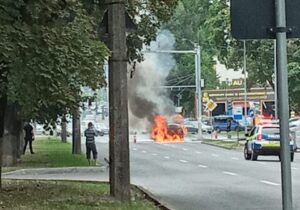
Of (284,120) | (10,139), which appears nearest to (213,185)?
(10,139)

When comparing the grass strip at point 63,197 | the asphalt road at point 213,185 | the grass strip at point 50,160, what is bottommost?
the asphalt road at point 213,185

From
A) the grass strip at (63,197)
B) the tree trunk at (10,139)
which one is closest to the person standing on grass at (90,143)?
the tree trunk at (10,139)

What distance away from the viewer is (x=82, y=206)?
12812 millimetres

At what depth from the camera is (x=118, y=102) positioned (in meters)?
14.1

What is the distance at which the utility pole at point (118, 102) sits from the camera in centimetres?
1405

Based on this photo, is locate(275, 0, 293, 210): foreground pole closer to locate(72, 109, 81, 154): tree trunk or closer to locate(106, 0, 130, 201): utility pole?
locate(106, 0, 130, 201): utility pole

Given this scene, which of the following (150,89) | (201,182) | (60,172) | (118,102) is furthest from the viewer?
(150,89)

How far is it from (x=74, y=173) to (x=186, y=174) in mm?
3516

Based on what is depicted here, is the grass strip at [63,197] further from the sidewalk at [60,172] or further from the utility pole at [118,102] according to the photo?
the sidewalk at [60,172]

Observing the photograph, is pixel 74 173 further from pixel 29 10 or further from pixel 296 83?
pixel 296 83

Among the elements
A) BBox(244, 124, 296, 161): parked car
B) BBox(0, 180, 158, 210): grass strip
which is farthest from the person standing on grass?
BBox(0, 180, 158, 210): grass strip

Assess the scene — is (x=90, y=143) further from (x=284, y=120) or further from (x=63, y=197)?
(x=284, y=120)

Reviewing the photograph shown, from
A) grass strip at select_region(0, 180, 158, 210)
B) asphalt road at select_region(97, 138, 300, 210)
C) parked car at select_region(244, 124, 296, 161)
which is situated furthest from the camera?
parked car at select_region(244, 124, 296, 161)

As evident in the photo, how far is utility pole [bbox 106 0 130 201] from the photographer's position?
14047 millimetres
